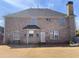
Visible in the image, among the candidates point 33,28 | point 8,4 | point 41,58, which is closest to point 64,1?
point 8,4

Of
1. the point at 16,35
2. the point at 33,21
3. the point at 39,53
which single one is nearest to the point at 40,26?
the point at 33,21

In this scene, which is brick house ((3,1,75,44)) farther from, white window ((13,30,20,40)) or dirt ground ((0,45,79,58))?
dirt ground ((0,45,79,58))

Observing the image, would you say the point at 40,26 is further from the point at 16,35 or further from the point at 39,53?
the point at 39,53

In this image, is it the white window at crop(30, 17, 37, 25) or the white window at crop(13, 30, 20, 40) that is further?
the white window at crop(30, 17, 37, 25)

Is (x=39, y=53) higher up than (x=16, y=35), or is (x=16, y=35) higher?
(x=16, y=35)

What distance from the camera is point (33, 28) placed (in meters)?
13.4

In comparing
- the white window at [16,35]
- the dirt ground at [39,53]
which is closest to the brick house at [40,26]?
the white window at [16,35]

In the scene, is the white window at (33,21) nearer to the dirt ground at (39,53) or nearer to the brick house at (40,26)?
the brick house at (40,26)

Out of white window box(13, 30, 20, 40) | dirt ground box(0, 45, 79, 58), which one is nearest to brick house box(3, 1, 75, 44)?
white window box(13, 30, 20, 40)

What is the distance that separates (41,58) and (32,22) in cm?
767

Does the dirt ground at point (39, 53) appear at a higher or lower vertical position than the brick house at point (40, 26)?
lower

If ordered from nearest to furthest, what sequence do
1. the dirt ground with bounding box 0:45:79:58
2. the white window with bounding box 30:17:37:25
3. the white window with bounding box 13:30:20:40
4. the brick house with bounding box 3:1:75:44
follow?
1. the dirt ground with bounding box 0:45:79:58
2. the white window with bounding box 13:30:20:40
3. the brick house with bounding box 3:1:75:44
4. the white window with bounding box 30:17:37:25

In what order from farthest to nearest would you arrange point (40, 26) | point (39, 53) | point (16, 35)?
point (40, 26) < point (16, 35) < point (39, 53)

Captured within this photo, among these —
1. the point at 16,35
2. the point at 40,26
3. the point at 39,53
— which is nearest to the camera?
the point at 39,53
